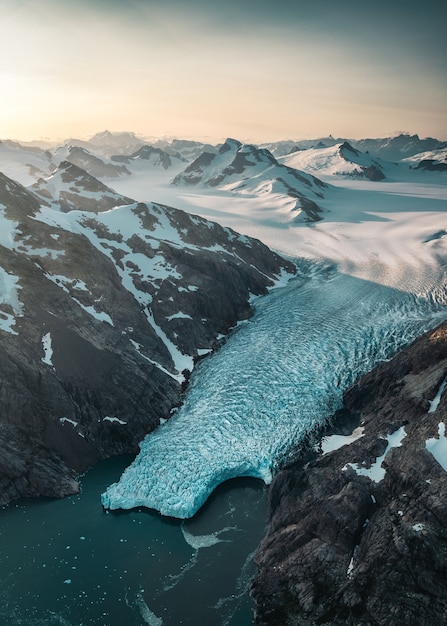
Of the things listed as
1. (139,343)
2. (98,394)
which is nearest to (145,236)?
(139,343)

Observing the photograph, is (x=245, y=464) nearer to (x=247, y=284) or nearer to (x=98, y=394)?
(x=98, y=394)

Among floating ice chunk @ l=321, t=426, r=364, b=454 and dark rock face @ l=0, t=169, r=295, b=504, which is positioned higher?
dark rock face @ l=0, t=169, r=295, b=504

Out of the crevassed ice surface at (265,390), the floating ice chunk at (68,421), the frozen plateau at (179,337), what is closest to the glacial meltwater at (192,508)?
the crevassed ice surface at (265,390)

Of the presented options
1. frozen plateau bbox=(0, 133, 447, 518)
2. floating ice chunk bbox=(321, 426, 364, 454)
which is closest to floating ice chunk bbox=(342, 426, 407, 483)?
floating ice chunk bbox=(321, 426, 364, 454)

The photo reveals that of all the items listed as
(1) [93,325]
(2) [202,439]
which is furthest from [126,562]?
(1) [93,325]

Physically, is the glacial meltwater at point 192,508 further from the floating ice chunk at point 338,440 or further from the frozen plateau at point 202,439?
the floating ice chunk at point 338,440

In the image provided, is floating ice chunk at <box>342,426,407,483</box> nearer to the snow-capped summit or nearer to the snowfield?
the snowfield

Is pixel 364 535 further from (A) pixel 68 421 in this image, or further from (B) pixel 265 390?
(A) pixel 68 421
